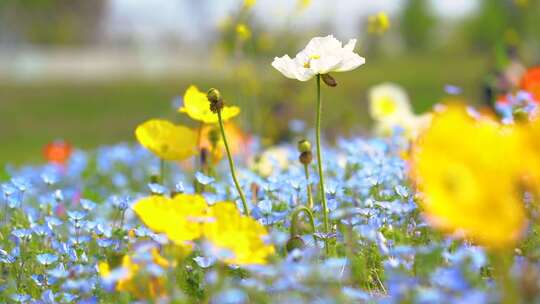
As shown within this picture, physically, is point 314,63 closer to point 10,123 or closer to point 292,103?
point 292,103

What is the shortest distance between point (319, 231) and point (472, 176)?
100cm

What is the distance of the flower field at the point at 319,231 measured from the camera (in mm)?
1189

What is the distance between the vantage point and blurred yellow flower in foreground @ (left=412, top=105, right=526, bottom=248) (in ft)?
3.77

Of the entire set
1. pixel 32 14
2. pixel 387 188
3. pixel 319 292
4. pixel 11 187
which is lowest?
Answer: pixel 319 292

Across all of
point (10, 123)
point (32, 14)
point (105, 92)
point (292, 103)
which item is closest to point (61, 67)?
point (32, 14)

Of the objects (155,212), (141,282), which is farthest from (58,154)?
(141,282)

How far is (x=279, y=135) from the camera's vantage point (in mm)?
6418

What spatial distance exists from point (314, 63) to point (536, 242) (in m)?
0.66

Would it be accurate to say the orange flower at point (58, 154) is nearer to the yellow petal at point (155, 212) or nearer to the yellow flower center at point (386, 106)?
the yellow flower center at point (386, 106)

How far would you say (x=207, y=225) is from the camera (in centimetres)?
161

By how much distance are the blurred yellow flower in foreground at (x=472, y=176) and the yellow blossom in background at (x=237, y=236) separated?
48 cm

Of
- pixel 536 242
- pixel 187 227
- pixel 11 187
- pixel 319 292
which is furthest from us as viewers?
pixel 11 187

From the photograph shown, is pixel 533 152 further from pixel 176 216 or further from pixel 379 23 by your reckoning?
pixel 379 23

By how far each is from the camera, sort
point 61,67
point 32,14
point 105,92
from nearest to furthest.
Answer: point 105,92 → point 61,67 → point 32,14
